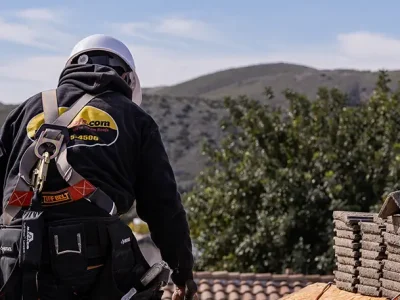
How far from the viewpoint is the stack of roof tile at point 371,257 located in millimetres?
5238

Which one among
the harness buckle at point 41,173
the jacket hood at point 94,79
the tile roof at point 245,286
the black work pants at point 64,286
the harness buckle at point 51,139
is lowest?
the tile roof at point 245,286

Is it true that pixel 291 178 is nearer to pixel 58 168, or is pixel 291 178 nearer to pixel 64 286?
pixel 58 168

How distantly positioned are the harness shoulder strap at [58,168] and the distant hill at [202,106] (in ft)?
87.0

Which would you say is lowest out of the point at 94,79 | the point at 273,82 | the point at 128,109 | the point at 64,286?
the point at 273,82

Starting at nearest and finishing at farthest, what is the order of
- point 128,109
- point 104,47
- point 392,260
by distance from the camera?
point 128,109 < point 104,47 < point 392,260

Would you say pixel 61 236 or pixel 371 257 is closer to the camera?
pixel 61 236

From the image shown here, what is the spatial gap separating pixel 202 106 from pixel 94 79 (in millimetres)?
39335

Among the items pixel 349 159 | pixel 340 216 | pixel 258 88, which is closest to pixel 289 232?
pixel 349 159

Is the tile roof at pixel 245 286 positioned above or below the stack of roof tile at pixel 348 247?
below

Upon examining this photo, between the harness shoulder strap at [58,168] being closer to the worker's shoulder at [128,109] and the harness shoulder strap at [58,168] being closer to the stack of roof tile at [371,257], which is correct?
the worker's shoulder at [128,109]

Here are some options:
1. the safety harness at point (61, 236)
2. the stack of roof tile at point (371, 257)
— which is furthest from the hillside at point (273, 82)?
the safety harness at point (61, 236)

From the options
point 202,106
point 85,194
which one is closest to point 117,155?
point 85,194

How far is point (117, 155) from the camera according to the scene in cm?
443

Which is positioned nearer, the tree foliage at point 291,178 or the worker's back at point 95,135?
the worker's back at point 95,135
